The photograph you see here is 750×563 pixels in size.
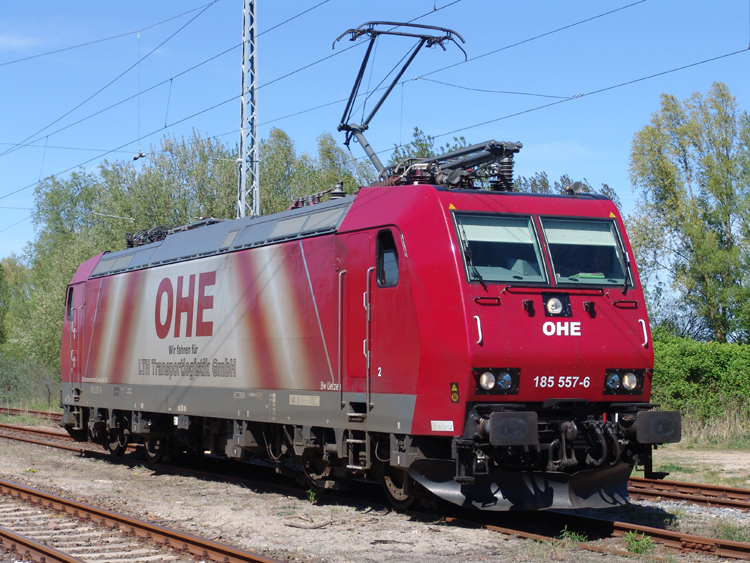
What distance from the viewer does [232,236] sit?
13.4 meters

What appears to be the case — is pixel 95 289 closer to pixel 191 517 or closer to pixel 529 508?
pixel 191 517

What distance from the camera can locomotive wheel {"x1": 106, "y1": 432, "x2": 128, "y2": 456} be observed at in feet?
57.1

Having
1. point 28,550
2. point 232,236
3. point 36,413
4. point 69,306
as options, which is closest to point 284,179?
point 36,413

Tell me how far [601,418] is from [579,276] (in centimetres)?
157

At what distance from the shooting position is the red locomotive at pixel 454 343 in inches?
351

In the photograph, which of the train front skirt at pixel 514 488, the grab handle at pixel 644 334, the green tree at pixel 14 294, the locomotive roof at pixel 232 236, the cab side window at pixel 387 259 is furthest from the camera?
the green tree at pixel 14 294

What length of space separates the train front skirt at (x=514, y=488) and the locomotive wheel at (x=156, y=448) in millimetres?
8153

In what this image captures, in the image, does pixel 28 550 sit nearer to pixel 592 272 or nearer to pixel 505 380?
pixel 505 380

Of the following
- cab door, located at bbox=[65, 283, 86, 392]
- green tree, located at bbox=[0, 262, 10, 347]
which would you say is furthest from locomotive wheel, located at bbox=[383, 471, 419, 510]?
green tree, located at bbox=[0, 262, 10, 347]

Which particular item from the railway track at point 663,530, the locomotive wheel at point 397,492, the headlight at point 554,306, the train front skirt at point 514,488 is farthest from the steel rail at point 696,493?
the headlight at point 554,306

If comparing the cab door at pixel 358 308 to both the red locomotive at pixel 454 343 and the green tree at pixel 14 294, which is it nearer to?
the red locomotive at pixel 454 343

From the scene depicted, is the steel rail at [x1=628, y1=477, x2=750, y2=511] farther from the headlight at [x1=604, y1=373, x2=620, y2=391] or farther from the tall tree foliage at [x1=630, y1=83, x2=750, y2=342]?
the tall tree foliage at [x1=630, y1=83, x2=750, y2=342]

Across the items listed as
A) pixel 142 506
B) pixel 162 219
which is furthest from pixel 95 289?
pixel 162 219

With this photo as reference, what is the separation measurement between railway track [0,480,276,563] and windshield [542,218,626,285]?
14.7ft
